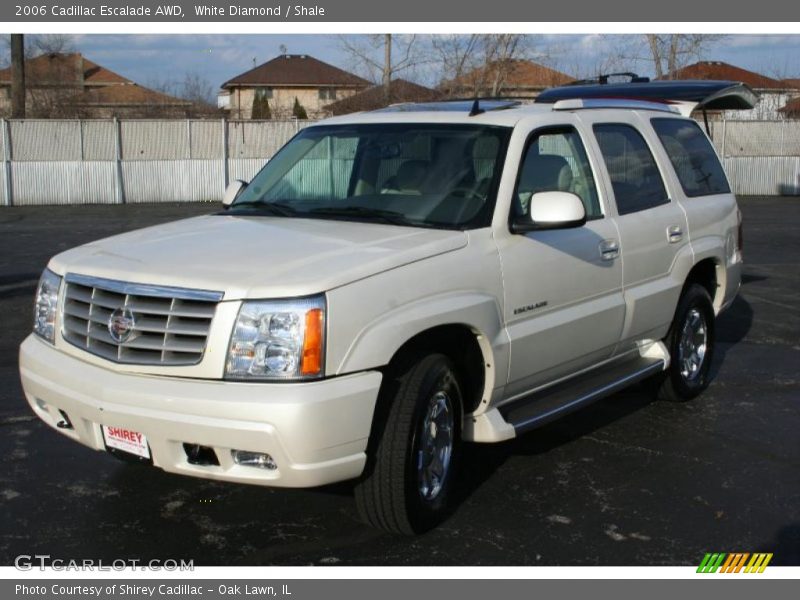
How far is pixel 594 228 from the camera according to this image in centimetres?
582

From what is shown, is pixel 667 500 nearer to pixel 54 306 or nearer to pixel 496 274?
pixel 496 274

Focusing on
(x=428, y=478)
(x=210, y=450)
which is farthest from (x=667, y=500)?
(x=210, y=450)

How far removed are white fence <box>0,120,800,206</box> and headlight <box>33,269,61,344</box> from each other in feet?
76.5

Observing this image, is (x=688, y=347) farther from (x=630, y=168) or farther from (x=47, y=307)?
(x=47, y=307)

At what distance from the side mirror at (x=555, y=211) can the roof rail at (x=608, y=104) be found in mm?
1066

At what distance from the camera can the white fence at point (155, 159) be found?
2709 cm

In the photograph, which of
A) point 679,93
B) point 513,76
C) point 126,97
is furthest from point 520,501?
point 126,97

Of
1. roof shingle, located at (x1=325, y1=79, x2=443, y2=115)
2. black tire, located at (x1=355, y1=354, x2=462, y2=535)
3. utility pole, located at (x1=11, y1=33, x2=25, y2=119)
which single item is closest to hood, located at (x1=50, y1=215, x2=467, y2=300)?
black tire, located at (x1=355, y1=354, x2=462, y2=535)

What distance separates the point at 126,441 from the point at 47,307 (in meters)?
0.93

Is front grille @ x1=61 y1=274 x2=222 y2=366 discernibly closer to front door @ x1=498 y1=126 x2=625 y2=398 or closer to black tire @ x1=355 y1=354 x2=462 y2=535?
black tire @ x1=355 y1=354 x2=462 y2=535

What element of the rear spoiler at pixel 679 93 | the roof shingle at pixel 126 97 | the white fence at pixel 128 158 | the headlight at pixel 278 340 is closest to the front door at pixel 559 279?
the headlight at pixel 278 340

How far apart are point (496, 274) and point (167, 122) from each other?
25.4 meters

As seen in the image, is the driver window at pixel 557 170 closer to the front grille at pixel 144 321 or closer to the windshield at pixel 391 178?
the windshield at pixel 391 178

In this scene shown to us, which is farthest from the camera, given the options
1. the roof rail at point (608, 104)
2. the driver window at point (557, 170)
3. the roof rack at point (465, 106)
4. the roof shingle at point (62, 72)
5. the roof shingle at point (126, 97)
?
the roof shingle at point (62, 72)
